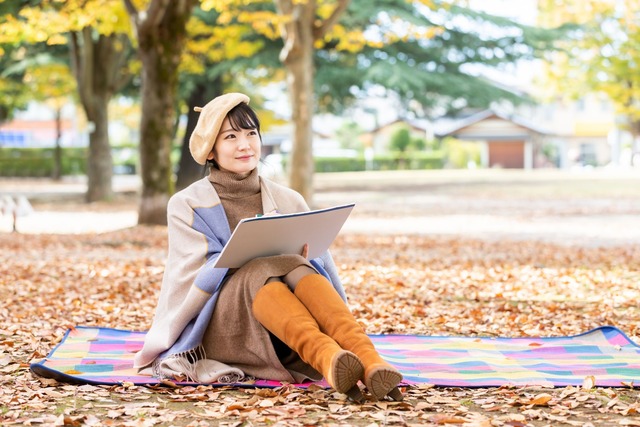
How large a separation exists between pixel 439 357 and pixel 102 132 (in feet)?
62.7

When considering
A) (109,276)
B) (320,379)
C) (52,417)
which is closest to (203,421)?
(52,417)

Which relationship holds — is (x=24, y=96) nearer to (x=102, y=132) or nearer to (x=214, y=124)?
(x=102, y=132)

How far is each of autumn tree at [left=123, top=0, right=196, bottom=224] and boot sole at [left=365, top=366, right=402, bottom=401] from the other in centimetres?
1020

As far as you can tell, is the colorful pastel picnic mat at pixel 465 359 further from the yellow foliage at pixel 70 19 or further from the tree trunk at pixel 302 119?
the tree trunk at pixel 302 119

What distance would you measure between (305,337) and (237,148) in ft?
3.62

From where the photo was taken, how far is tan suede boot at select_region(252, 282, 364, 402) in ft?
13.1

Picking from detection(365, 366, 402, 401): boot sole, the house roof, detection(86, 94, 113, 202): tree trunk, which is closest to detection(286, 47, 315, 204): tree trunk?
detection(86, 94, 113, 202): tree trunk

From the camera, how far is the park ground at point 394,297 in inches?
158

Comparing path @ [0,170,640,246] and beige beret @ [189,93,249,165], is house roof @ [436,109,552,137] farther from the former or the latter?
beige beret @ [189,93,249,165]

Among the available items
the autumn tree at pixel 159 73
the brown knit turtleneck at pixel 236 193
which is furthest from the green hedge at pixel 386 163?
the brown knit turtleneck at pixel 236 193

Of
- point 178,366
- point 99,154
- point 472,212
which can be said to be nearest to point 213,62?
point 99,154

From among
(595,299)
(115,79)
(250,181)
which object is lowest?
(595,299)

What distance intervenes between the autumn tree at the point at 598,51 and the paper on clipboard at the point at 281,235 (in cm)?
2661

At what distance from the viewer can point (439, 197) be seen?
26.8m
